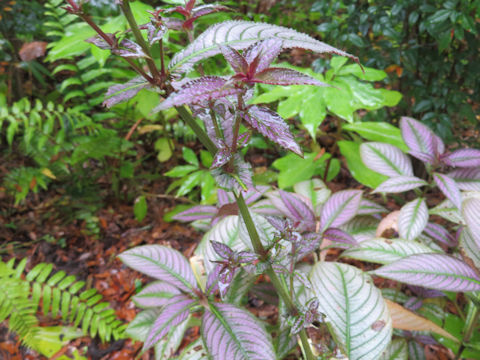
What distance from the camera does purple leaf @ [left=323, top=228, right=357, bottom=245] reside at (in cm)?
93

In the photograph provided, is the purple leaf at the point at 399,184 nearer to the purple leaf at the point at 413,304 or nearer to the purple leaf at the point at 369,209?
the purple leaf at the point at 369,209

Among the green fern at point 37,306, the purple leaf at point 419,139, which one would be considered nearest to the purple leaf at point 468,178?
the purple leaf at point 419,139

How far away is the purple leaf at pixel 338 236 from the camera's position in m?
0.93

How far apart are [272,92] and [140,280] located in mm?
1251

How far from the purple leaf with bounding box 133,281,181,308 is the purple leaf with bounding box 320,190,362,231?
51cm

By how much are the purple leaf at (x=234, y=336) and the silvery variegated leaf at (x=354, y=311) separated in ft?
0.58

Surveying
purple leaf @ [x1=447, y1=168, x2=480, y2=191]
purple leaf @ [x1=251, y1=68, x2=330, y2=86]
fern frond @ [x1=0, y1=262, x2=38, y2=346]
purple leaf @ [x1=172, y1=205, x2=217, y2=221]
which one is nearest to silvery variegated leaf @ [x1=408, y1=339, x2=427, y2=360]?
purple leaf @ [x1=447, y1=168, x2=480, y2=191]

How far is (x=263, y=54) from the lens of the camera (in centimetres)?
36

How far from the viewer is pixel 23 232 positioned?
216 centimetres

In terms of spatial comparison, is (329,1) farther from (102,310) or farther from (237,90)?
(102,310)

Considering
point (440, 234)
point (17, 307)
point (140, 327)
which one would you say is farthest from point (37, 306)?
point (440, 234)

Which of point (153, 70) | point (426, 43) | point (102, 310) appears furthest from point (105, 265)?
point (426, 43)

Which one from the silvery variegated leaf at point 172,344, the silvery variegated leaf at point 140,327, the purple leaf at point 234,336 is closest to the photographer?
the purple leaf at point 234,336

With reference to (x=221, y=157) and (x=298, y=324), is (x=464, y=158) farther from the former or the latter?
(x=221, y=157)
